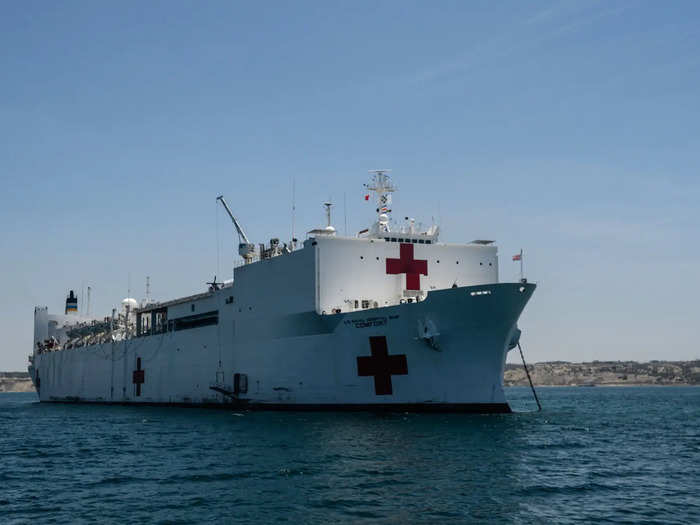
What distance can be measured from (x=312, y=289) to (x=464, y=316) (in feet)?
19.2

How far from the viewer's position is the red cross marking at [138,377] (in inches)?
1457

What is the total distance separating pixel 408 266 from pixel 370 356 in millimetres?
4339

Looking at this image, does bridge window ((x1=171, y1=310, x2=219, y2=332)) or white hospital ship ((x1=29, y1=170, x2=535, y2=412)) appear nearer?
white hospital ship ((x1=29, y1=170, x2=535, y2=412))

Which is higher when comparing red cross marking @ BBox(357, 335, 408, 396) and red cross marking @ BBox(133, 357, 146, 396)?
red cross marking @ BBox(357, 335, 408, 396)

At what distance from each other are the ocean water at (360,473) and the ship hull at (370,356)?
869mm

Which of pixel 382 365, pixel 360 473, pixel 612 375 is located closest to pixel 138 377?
pixel 382 365

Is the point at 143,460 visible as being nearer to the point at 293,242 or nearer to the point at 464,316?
the point at 464,316

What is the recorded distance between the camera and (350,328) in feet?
77.0

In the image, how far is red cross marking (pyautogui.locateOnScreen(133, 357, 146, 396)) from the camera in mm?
37000

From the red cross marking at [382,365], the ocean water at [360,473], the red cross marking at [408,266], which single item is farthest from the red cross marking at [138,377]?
the red cross marking at [382,365]

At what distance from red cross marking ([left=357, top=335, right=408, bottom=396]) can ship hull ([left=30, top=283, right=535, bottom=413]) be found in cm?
3

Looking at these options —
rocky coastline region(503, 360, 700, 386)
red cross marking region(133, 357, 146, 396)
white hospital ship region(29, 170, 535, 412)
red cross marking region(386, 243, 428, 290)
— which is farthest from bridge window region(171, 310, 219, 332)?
rocky coastline region(503, 360, 700, 386)

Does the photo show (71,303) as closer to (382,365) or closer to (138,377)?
(138,377)

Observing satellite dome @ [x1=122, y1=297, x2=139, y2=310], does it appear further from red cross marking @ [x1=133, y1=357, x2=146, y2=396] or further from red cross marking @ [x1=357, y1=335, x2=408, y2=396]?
red cross marking @ [x1=357, y1=335, x2=408, y2=396]
